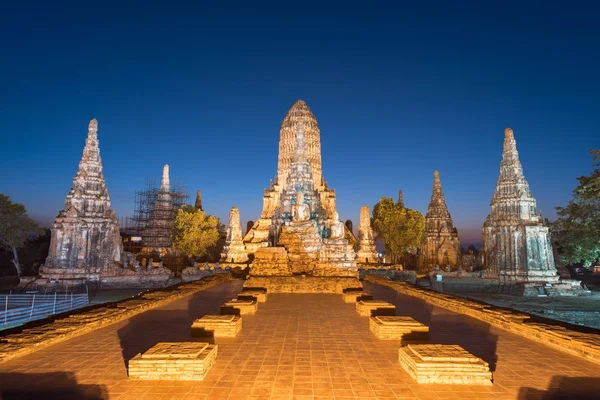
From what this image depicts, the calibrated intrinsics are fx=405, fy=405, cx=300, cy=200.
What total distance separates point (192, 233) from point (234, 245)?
9.43 meters

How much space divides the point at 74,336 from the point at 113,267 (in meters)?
24.0

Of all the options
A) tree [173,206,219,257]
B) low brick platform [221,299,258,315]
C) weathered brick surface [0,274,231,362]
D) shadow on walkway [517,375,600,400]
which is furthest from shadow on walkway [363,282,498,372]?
tree [173,206,219,257]

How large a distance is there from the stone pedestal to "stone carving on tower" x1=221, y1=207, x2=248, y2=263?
558 inches

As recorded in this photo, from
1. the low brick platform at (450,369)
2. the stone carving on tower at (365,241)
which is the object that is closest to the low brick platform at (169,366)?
the low brick platform at (450,369)

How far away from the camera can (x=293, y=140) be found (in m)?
55.1

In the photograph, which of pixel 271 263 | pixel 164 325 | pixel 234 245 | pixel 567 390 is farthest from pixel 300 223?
pixel 567 390

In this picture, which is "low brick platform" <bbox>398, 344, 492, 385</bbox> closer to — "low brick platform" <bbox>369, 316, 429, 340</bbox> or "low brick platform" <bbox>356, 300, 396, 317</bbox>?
"low brick platform" <bbox>369, 316, 429, 340</bbox>

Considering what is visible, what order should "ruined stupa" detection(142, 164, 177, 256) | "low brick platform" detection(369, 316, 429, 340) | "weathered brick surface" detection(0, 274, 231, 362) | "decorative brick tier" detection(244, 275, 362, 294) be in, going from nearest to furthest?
"weathered brick surface" detection(0, 274, 231, 362)
"low brick platform" detection(369, 316, 429, 340)
"decorative brick tier" detection(244, 275, 362, 294)
"ruined stupa" detection(142, 164, 177, 256)

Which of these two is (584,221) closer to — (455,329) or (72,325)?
(455,329)

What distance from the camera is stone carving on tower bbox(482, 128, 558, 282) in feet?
93.6

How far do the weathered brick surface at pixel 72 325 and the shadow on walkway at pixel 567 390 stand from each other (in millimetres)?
7165

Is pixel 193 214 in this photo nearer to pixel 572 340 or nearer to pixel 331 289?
pixel 331 289

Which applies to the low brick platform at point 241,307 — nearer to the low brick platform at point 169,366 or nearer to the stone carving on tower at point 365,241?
the low brick platform at point 169,366

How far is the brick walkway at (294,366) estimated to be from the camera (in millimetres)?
4945
